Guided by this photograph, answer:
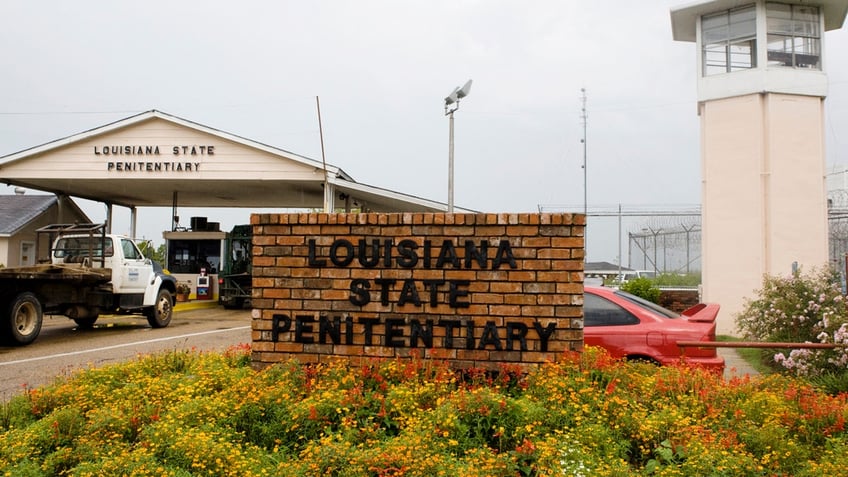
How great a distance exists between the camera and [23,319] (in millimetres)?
11844

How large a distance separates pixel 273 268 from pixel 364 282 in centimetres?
81

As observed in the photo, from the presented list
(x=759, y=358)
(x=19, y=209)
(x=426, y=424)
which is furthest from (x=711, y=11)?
(x=19, y=209)

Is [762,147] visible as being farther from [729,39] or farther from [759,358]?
[759,358]

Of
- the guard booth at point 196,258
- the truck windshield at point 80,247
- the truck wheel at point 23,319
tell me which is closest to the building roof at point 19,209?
the guard booth at point 196,258

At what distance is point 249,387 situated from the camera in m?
4.64

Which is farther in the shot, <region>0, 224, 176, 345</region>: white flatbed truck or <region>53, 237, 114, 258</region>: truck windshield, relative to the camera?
<region>53, 237, 114, 258</region>: truck windshield

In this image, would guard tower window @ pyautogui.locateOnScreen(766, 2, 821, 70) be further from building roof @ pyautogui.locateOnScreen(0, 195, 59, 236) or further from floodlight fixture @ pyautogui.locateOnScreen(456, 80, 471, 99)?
building roof @ pyautogui.locateOnScreen(0, 195, 59, 236)

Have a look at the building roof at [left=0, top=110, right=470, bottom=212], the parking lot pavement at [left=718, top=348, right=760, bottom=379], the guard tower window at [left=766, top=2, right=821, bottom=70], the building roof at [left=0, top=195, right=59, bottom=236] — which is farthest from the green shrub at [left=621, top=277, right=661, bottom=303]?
the building roof at [left=0, top=195, right=59, bottom=236]

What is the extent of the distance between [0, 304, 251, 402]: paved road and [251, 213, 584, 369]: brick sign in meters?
3.00

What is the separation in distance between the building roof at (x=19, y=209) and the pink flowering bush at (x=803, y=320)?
23146 millimetres

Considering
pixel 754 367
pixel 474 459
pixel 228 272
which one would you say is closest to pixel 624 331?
pixel 474 459

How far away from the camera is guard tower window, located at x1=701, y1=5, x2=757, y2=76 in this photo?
48.5ft

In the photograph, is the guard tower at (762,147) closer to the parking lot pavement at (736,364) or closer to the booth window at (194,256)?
the parking lot pavement at (736,364)

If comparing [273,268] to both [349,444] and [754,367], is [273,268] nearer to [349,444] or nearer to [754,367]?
[349,444]
